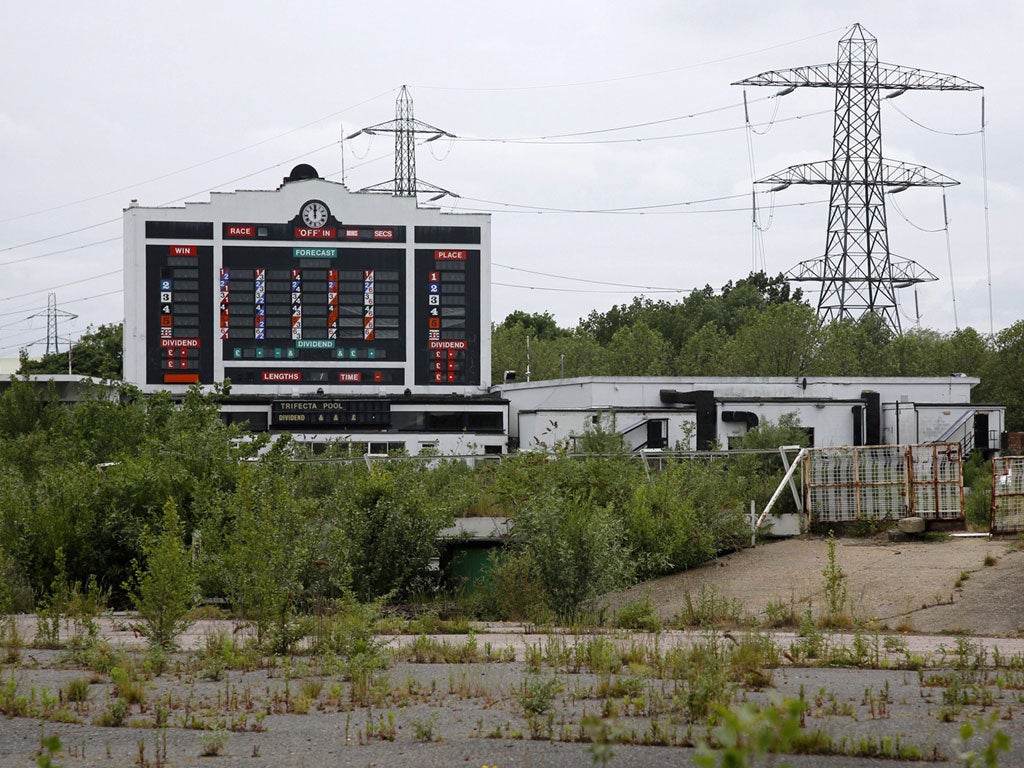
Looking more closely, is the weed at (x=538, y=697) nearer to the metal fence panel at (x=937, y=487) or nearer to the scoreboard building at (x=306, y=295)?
the metal fence panel at (x=937, y=487)

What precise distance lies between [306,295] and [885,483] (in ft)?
80.9

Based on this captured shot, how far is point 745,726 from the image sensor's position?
2949mm

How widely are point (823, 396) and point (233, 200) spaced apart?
25.3m

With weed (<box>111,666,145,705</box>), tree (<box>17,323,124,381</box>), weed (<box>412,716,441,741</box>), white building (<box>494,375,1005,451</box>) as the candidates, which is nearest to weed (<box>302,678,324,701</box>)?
weed (<box>111,666,145,705</box>)

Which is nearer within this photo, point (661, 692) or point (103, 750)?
point (103, 750)

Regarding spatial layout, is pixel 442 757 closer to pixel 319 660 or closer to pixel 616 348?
pixel 319 660

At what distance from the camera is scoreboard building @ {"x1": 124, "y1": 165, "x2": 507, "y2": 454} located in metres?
41.8

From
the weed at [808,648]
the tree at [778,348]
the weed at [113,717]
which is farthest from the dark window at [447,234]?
the weed at [113,717]

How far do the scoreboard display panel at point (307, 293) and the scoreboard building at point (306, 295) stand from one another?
4 cm

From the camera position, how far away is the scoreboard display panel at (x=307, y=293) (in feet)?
137

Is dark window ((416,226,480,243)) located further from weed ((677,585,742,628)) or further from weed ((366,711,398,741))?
weed ((366,711,398,741))

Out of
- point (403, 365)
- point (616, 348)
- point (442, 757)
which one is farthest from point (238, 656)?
point (616, 348)

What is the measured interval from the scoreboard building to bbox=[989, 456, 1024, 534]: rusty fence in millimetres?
22541

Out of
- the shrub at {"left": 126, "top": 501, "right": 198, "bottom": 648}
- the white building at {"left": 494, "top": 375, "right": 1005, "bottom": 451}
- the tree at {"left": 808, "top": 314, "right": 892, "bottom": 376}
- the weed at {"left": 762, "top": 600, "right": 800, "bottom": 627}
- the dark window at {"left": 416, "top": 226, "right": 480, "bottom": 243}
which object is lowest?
the weed at {"left": 762, "top": 600, "right": 800, "bottom": 627}
